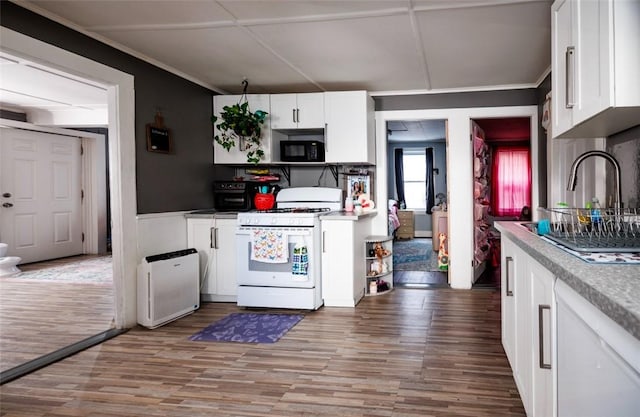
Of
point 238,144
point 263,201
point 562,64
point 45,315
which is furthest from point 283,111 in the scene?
point 562,64

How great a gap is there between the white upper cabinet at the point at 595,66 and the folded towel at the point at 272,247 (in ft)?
7.82

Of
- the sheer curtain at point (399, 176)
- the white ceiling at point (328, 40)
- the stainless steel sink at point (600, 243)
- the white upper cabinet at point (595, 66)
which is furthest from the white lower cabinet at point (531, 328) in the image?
the sheer curtain at point (399, 176)

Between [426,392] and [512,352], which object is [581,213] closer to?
[512,352]

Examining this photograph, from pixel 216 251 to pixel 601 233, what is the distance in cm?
342

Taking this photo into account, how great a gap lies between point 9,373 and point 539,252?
294 cm

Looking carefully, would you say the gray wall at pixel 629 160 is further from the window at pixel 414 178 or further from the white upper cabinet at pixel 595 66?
the window at pixel 414 178

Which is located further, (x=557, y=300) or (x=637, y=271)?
(x=557, y=300)

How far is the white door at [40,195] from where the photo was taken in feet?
22.1

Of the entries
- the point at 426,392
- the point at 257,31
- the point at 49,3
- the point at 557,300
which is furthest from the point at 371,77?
the point at 557,300

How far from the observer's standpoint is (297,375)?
2.71 metres

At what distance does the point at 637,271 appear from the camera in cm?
115

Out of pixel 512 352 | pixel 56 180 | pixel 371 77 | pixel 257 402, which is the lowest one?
pixel 257 402

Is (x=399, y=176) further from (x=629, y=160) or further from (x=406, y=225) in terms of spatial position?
(x=629, y=160)

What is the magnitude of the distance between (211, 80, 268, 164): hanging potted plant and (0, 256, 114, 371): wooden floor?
1.99 m
